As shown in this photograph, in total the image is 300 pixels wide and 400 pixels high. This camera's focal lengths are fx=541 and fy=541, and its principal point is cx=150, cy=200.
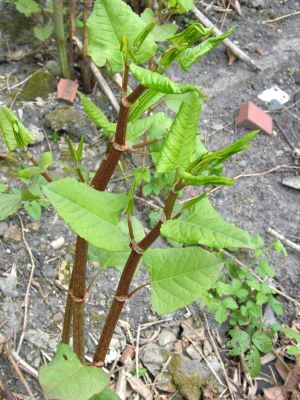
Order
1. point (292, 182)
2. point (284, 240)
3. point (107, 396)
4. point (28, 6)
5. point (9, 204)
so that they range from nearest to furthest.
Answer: point (9, 204) → point (107, 396) → point (284, 240) → point (28, 6) → point (292, 182)

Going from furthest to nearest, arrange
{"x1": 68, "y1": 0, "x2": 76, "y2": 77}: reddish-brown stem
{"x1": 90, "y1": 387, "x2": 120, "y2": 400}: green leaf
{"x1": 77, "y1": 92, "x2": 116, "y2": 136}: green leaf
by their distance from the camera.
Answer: {"x1": 68, "y1": 0, "x2": 76, "y2": 77}: reddish-brown stem
{"x1": 90, "y1": 387, "x2": 120, "y2": 400}: green leaf
{"x1": 77, "y1": 92, "x2": 116, "y2": 136}: green leaf

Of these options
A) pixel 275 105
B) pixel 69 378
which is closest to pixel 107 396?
pixel 69 378

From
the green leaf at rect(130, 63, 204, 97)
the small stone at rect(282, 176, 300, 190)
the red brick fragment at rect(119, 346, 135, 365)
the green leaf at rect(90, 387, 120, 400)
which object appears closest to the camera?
the green leaf at rect(130, 63, 204, 97)

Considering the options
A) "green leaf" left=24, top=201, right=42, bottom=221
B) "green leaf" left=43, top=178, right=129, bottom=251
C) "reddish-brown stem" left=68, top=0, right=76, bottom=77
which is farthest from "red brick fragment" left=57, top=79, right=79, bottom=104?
"green leaf" left=43, top=178, right=129, bottom=251

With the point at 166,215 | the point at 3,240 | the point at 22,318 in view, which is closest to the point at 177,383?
the point at 22,318

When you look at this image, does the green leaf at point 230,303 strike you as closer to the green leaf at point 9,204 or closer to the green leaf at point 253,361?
the green leaf at point 253,361

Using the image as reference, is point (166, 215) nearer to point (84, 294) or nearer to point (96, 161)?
point (84, 294)

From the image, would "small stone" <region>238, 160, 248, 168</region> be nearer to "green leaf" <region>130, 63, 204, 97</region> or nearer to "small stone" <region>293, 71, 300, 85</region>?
"small stone" <region>293, 71, 300, 85</region>

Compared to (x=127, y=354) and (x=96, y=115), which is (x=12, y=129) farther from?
(x=127, y=354)
